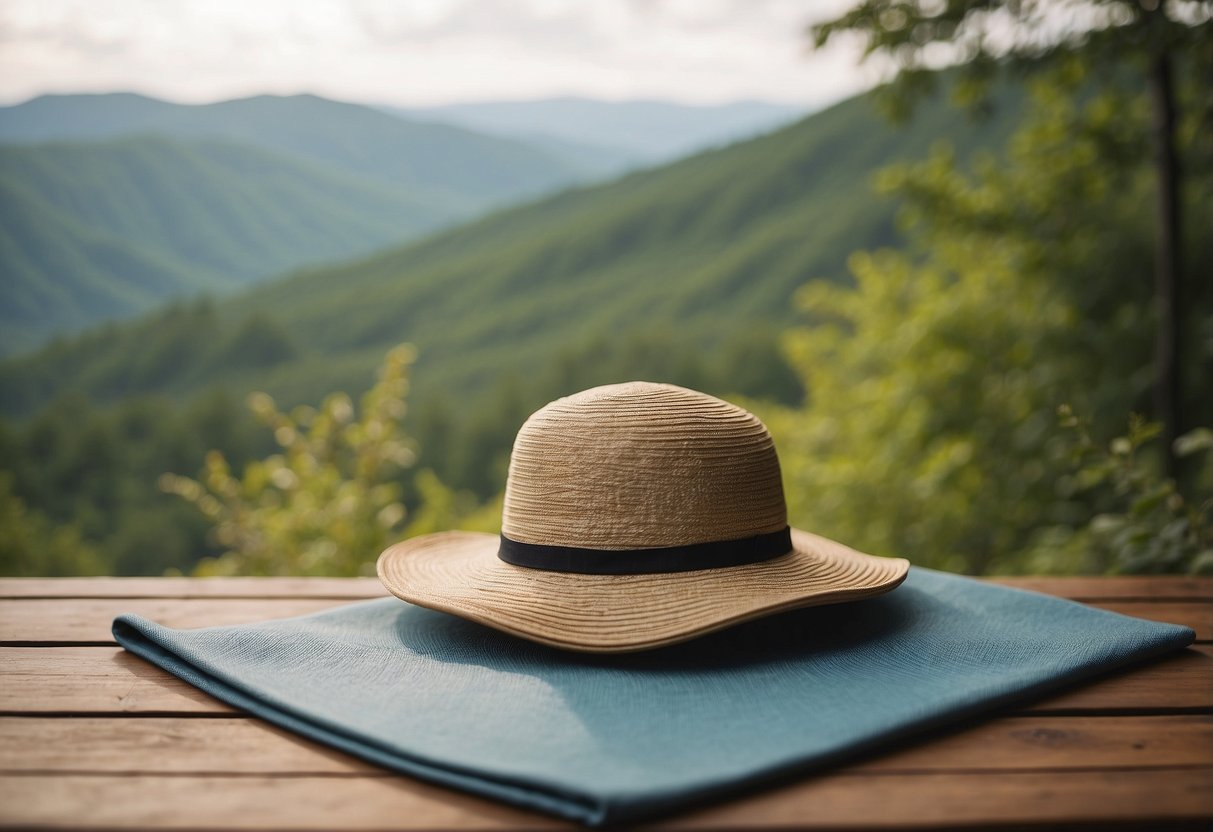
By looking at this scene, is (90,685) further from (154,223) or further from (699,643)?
(154,223)

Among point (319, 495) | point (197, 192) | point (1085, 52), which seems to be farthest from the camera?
point (197, 192)

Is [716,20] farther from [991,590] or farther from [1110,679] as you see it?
[1110,679]

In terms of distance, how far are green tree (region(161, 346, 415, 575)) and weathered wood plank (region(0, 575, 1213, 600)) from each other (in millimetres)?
1616

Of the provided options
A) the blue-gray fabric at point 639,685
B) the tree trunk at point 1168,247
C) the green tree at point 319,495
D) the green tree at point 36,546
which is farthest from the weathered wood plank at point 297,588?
the green tree at point 36,546

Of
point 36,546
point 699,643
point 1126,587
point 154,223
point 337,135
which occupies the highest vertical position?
point 337,135

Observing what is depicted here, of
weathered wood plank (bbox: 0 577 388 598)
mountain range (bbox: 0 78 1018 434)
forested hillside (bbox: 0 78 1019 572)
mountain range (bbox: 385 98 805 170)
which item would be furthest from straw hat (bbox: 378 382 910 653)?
mountain range (bbox: 385 98 805 170)

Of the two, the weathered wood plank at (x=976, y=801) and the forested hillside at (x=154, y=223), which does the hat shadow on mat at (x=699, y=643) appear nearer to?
the weathered wood plank at (x=976, y=801)

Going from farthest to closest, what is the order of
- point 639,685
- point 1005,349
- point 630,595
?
point 1005,349
point 630,595
point 639,685

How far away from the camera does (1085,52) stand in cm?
287

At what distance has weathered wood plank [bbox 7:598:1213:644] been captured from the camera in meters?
1.57

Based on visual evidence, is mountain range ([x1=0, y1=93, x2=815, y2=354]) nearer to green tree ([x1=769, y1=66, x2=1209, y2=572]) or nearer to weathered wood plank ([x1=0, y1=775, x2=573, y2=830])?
green tree ([x1=769, y1=66, x2=1209, y2=572])

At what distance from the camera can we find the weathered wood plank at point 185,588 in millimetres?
1849

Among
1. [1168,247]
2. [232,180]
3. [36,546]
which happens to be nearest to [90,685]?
[1168,247]

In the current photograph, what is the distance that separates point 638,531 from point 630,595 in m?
0.11
